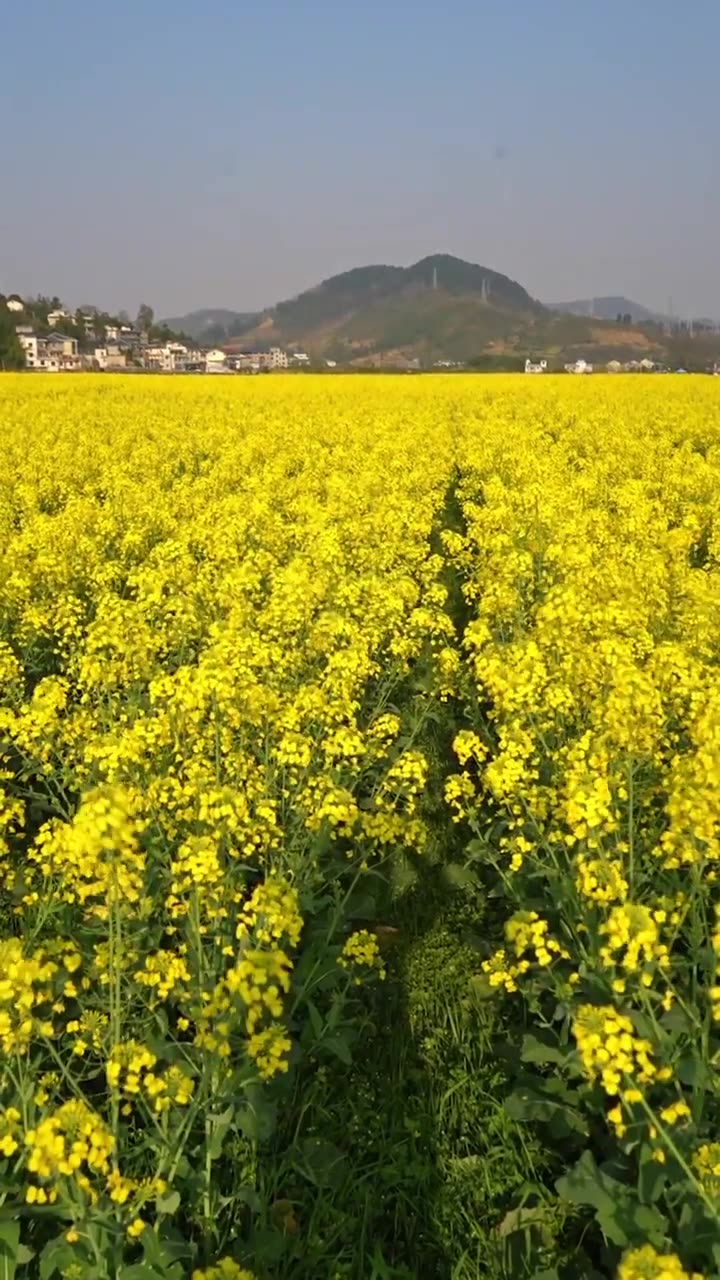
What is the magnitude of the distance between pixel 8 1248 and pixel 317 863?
194 centimetres

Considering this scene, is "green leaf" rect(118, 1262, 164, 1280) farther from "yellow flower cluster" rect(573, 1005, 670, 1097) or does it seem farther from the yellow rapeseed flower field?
"yellow flower cluster" rect(573, 1005, 670, 1097)

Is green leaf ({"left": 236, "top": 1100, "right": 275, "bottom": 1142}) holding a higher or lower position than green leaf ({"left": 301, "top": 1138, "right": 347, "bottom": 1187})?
higher

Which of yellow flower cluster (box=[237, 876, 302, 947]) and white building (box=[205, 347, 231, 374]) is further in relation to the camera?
white building (box=[205, 347, 231, 374])

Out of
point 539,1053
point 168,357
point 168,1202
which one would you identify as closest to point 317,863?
point 539,1053

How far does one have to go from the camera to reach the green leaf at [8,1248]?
2408 mm

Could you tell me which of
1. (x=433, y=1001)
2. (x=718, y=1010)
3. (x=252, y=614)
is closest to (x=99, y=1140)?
(x=718, y=1010)

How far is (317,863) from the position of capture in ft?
13.6

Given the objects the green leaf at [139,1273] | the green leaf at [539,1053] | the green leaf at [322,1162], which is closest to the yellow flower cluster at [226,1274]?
the green leaf at [139,1273]

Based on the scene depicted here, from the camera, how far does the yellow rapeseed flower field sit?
8.41ft

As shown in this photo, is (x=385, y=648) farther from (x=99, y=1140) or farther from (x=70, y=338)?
(x=70, y=338)

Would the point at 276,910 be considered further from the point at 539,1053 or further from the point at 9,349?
the point at 9,349

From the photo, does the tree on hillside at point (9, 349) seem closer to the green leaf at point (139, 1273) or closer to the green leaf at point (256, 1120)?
the green leaf at point (256, 1120)

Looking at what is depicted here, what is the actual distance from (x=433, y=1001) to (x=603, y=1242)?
3.99 feet

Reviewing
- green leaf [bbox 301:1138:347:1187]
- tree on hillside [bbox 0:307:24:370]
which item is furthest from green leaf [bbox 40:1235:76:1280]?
tree on hillside [bbox 0:307:24:370]
